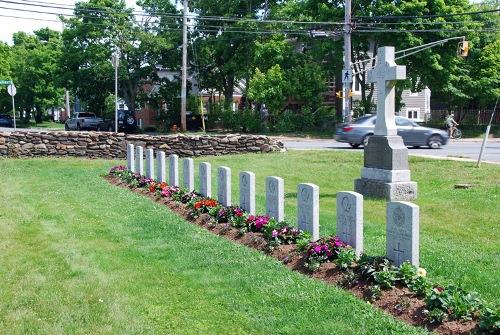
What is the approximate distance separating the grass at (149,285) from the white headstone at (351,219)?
72 centimetres

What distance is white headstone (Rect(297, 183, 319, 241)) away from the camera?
296 inches

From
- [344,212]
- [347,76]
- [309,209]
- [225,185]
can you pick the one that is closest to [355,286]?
[344,212]

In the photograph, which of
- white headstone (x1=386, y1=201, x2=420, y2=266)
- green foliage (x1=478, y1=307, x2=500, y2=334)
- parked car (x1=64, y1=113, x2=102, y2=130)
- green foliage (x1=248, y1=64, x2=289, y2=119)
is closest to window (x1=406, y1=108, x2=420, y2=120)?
green foliage (x1=248, y1=64, x2=289, y2=119)

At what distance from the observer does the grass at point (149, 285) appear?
5.39 meters

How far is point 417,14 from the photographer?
37.9m

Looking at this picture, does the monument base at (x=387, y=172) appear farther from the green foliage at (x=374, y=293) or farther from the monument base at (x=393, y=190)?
the green foliage at (x=374, y=293)

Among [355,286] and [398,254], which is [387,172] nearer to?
[398,254]

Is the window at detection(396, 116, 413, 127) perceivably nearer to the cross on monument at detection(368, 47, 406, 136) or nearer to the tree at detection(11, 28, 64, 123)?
the cross on monument at detection(368, 47, 406, 136)

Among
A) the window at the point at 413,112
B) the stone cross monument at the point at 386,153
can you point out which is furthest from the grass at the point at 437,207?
the window at the point at 413,112

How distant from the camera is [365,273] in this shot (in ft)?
20.1

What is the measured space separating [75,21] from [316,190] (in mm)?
42946

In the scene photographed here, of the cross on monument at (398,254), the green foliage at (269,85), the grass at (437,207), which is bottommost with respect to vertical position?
the grass at (437,207)

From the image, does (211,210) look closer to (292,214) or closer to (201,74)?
(292,214)

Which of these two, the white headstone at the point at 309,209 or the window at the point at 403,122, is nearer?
the white headstone at the point at 309,209
